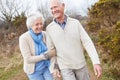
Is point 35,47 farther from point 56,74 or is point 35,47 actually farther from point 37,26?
point 56,74

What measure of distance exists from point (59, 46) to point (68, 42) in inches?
5.2

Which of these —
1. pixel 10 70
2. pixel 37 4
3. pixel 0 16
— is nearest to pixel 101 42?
pixel 10 70

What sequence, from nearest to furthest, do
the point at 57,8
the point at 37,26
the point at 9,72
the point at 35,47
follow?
1. the point at 57,8
2. the point at 37,26
3. the point at 35,47
4. the point at 9,72

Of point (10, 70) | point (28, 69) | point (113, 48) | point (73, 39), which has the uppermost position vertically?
point (73, 39)

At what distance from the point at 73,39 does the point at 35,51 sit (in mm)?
556

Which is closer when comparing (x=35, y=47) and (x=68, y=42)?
(x=68, y=42)

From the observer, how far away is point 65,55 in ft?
15.3

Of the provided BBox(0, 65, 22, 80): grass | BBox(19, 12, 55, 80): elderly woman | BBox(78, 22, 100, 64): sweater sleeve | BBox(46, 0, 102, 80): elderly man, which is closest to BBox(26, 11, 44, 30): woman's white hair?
BBox(19, 12, 55, 80): elderly woman

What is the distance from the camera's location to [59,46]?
15.3 feet

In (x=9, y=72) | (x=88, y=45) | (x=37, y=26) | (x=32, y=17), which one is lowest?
(x=9, y=72)

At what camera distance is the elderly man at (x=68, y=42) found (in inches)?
182

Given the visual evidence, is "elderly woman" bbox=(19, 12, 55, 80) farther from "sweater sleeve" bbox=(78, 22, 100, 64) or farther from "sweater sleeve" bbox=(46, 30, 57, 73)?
"sweater sleeve" bbox=(78, 22, 100, 64)

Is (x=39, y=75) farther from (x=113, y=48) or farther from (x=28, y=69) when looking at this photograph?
(x=113, y=48)

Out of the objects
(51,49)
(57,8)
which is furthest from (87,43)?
(57,8)
